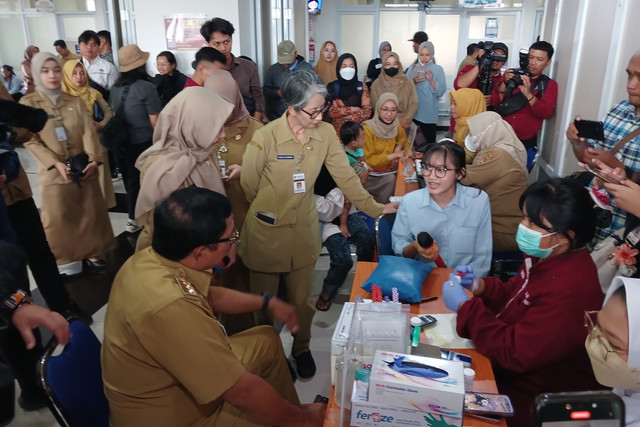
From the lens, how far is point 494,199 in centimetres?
298

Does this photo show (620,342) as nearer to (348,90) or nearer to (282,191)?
(282,191)

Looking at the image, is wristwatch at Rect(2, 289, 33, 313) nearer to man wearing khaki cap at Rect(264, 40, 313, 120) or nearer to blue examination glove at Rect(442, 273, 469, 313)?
blue examination glove at Rect(442, 273, 469, 313)

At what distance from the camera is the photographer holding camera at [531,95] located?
4.21 meters

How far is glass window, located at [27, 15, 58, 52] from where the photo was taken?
9164mm

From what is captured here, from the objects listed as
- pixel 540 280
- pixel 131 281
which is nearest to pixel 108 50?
pixel 131 281

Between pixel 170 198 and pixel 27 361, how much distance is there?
4.60 feet

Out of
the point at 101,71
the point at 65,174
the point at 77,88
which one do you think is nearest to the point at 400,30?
the point at 101,71

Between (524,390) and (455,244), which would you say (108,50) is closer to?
(455,244)

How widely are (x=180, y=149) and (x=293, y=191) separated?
1.85ft

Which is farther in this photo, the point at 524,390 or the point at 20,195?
the point at 20,195

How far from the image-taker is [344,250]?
10.1ft

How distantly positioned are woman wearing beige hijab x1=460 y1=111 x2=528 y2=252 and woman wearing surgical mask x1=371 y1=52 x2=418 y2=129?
86.1 inches

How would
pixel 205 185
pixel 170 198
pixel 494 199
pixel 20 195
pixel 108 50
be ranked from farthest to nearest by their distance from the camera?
pixel 108 50 → pixel 494 199 → pixel 20 195 → pixel 205 185 → pixel 170 198

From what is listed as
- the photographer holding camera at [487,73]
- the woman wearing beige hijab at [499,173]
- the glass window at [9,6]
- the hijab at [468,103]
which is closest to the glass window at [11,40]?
the glass window at [9,6]
